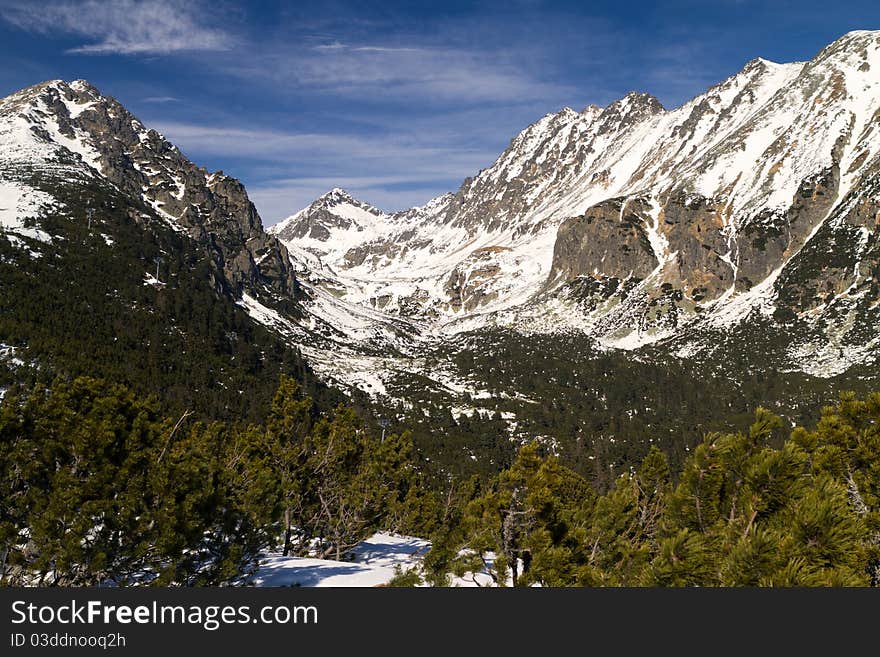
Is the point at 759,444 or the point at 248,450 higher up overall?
the point at 248,450

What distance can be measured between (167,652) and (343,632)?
7.21ft

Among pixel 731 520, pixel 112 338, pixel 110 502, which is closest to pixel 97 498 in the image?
pixel 110 502

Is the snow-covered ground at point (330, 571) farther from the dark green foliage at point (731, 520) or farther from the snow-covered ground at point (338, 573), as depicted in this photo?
the dark green foliage at point (731, 520)

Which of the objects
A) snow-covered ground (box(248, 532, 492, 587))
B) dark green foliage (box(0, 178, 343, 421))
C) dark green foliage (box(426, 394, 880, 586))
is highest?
dark green foliage (box(0, 178, 343, 421))

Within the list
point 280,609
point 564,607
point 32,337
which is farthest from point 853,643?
point 32,337

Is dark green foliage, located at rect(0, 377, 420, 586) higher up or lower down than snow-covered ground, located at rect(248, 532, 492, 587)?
higher up

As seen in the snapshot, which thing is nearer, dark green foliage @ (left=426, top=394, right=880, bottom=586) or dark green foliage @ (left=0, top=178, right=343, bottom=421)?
dark green foliage @ (left=426, top=394, right=880, bottom=586)

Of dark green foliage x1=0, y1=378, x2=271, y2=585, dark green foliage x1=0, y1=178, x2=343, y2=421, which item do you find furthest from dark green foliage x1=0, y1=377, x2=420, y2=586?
dark green foliage x1=0, y1=178, x2=343, y2=421

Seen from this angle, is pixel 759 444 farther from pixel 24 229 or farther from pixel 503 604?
pixel 24 229

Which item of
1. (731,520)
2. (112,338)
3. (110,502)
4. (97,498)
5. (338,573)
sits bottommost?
(338,573)

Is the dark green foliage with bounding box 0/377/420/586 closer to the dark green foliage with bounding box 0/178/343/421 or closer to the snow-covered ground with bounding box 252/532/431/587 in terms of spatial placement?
the snow-covered ground with bounding box 252/532/431/587

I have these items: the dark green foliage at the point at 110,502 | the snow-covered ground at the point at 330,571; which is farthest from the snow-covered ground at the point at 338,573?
the dark green foliage at the point at 110,502

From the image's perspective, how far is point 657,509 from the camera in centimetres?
2270

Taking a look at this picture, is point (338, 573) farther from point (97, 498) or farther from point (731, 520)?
point (731, 520)
